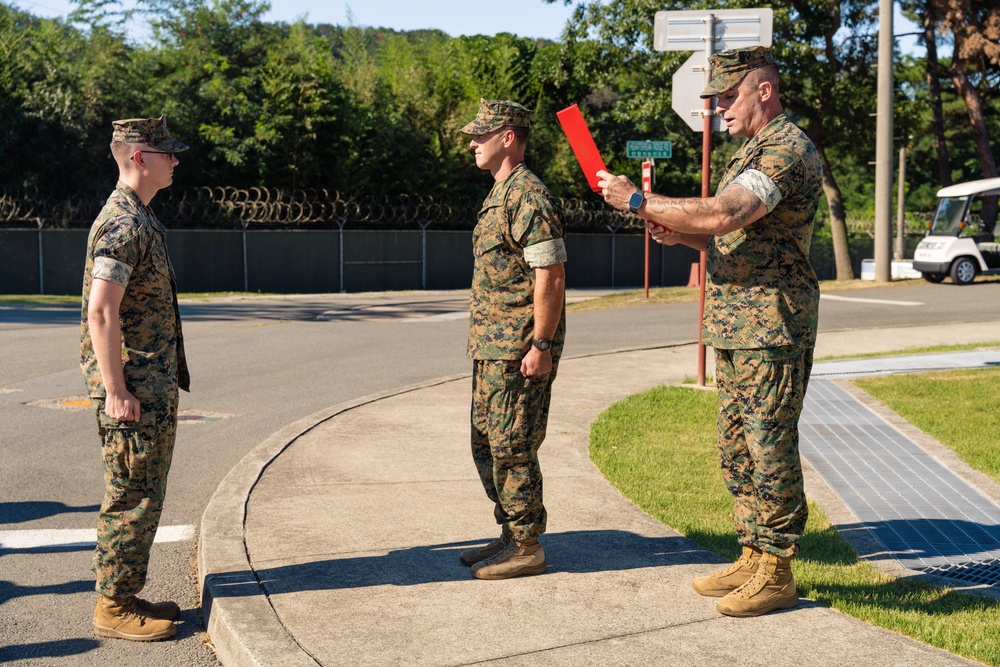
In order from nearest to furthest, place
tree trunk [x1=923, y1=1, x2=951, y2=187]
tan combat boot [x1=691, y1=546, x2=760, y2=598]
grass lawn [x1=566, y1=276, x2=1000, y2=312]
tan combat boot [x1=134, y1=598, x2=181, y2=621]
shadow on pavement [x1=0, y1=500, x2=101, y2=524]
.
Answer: tan combat boot [x1=134, y1=598, x2=181, y2=621] → tan combat boot [x1=691, y1=546, x2=760, y2=598] → shadow on pavement [x1=0, y1=500, x2=101, y2=524] → grass lawn [x1=566, y1=276, x2=1000, y2=312] → tree trunk [x1=923, y1=1, x2=951, y2=187]

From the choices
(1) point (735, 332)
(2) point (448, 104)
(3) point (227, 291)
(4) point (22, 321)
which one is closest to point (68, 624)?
(1) point (735, 332)

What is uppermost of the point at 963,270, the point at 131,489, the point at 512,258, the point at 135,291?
the point at 512,258

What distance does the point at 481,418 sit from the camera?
484 centimetres

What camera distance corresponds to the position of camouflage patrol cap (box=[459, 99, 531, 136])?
4.76m

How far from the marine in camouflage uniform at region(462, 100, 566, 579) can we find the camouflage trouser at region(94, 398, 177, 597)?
136 centimetres

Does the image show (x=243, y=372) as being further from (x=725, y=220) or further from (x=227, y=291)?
(x=227, y=291)

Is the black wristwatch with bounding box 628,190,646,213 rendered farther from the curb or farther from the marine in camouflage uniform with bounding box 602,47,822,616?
the curb

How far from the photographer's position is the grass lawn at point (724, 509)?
4.19 m

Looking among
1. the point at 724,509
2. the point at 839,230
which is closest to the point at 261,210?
the point at 839,230

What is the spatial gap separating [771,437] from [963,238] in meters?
22.3

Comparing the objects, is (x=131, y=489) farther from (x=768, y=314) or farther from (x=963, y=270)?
(x=963, y=270)

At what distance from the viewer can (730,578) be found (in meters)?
4.46

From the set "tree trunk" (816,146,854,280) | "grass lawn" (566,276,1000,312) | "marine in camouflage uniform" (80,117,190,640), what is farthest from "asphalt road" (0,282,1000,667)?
"tree trunk" (816,146,854,280)

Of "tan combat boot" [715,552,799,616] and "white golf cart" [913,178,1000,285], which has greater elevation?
"white golf cart" [913,178,1000,285]
